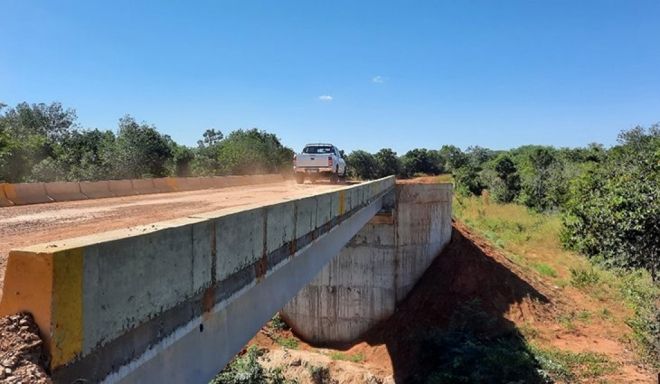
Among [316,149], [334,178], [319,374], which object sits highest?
[316,149]

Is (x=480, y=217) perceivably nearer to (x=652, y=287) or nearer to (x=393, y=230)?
(x=393, y=230)

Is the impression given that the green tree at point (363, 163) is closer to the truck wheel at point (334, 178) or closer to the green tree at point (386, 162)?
the green tree at point (386, 162)

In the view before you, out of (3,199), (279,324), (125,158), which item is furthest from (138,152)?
(3,199)

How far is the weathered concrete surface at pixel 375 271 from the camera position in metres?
19.2

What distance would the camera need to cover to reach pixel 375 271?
1930 cm

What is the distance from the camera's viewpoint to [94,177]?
3541 cm

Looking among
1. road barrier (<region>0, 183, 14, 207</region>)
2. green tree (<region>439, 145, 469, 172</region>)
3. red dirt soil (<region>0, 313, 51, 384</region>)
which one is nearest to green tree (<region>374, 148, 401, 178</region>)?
green tree (<region>439, 145, 469, 172</region>)

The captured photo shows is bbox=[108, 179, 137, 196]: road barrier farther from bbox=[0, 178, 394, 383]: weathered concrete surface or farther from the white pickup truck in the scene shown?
bbox=[0, 178, 394, 383]: weathered concrete surface

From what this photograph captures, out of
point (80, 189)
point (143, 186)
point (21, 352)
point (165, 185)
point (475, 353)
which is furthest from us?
point (165, 185)

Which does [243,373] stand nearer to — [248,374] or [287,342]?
[248,374]

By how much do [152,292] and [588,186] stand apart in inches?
857

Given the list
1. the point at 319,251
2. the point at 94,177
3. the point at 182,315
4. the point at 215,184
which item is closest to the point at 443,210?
the point at 215,184

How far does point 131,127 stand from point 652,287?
131 ft

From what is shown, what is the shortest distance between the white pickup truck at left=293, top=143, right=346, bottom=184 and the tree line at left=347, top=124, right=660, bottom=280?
30.9ft
